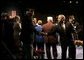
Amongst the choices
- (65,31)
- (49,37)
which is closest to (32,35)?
(49,37)

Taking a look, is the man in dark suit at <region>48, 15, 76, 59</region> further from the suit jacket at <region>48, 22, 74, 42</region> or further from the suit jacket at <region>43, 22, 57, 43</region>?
the suit jacket at <region>43, 22, 57, 43</region>

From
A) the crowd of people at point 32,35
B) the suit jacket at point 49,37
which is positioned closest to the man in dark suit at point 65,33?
the crowd of people at point 32,35

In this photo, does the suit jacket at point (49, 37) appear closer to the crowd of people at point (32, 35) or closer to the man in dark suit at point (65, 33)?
the crowd of people at point (32, 35)

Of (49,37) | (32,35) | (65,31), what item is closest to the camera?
(32,35)

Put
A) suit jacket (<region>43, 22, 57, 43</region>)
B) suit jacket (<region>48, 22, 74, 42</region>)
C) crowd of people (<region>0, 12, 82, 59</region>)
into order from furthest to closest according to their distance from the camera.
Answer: suit jacket (<region>43, 22, 57, 43</region>) → suit jacket (<region>48, 22, 74, 42</region>) → crowd of people (<region>0, 12, 82, 59</region>)

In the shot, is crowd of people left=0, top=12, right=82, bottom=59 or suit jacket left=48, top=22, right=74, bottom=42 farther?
suit jacket left=48, top=22, right=74, bottom=42

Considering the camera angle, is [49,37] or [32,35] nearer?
[32,35]

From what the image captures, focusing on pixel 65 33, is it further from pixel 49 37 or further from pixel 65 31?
pixel 49 37

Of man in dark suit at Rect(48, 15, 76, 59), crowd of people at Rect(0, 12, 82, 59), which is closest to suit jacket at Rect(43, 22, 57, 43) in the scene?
crowd of people at Rect(0, 12, 82, 59)

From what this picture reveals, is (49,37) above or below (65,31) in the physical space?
below

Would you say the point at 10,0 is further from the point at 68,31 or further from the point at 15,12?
the point at 15,12

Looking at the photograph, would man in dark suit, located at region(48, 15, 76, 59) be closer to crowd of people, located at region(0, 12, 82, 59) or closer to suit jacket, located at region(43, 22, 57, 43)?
crowd of people, located at region(0, 12, 82, 59)

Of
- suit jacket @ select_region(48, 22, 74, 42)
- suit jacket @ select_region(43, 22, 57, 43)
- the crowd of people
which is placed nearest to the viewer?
the crowd of people

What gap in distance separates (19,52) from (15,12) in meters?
4.97
